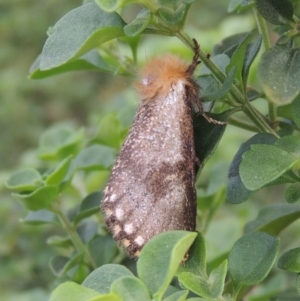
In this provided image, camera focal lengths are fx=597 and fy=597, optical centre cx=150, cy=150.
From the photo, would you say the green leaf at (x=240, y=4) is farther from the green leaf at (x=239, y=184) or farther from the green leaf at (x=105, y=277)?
the green leaf at (x=105, y=277)

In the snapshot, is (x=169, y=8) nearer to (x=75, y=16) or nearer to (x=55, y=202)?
(x=75, y=16)

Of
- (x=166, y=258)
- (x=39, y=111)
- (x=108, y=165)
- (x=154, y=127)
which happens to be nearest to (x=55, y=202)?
(x=108, y=165)

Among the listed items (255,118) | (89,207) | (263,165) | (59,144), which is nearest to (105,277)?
(263,165)

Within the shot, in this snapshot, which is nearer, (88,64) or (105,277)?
(105,277)

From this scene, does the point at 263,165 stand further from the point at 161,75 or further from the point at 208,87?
the point at 161,75

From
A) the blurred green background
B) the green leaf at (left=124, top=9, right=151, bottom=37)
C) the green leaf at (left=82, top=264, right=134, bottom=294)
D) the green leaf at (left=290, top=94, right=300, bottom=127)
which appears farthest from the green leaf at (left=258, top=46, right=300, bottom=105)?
the blurred green background

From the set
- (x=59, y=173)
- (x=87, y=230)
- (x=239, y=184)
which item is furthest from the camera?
(x=87, y=230)
